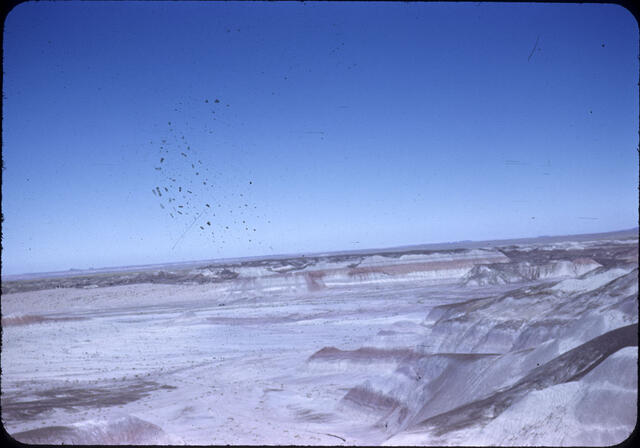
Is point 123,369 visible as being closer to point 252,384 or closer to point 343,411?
point 252,384

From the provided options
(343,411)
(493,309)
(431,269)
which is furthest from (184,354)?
(431,269)

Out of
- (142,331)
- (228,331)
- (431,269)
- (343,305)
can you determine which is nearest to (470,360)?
(228,331)

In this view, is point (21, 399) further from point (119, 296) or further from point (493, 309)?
point (119, 296)

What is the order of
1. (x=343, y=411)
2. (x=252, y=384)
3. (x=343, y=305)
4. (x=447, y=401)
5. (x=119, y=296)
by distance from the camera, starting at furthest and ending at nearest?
1. (x=119, y=296)
2. (x=343, y=305)
3. (x=252, y=384)
4. (x=343, y=411)
5. (x=447, y=401)

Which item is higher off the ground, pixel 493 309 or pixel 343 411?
pixel 493 309

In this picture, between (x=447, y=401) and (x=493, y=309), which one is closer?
(x=447, y=401)

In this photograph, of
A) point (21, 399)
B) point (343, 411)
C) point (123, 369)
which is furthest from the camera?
point (123, 369)
